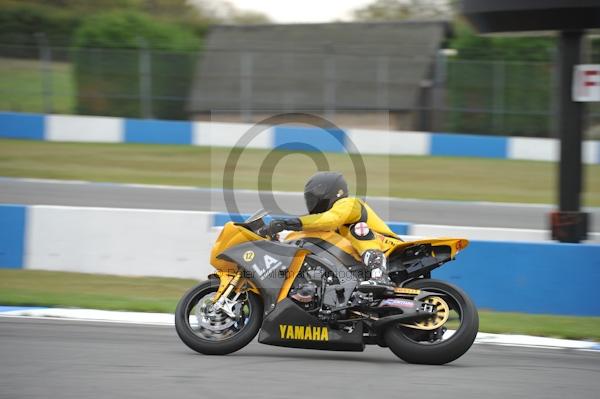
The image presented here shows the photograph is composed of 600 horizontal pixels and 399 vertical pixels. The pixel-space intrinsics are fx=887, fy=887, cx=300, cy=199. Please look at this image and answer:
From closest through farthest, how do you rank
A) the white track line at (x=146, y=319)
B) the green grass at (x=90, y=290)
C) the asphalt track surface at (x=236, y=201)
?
the white track line at (x=146, y=319)
the green grass at (x=90, y=290)
the asphalt track surface at (x=236, y=201)

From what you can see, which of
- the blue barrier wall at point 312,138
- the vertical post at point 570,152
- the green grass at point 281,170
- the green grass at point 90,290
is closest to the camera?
the green grass at point 90,290

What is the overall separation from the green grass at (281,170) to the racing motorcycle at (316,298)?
1053cm

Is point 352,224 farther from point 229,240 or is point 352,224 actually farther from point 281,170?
point 281,170

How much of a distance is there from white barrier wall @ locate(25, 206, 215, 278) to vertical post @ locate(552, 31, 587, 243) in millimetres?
4212

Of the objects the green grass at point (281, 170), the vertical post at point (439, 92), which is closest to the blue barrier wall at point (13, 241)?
the green grass at point (281, 170)

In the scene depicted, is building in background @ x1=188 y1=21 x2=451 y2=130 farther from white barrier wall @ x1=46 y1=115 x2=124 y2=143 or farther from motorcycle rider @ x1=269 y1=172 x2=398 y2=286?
motorcycle rider @ x1=269 y1=172 x2=398 y2=286

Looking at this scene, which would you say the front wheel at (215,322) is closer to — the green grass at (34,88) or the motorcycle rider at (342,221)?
the motorcycle rider at (342,221)

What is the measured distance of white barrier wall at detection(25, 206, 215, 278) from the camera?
10156 millimetres

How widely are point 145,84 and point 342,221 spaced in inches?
672

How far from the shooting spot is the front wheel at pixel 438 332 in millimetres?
6180

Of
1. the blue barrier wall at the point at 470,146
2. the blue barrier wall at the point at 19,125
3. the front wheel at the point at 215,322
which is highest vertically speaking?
the blue barrier wall at the point at 19,125

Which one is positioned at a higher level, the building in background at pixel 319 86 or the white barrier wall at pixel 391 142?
the building in background at pixel 319 86

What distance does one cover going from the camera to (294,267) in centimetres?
654

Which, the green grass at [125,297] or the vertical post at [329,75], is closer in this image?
the green grass at [125,297]
